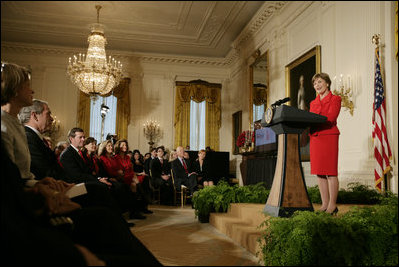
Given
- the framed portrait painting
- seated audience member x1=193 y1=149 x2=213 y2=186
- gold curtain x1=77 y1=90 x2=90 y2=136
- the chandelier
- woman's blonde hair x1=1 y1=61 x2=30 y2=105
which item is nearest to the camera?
woman's blonde hair x1=1 y1=61 x2=30 y2=105

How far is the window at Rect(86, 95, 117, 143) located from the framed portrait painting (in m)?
6.31

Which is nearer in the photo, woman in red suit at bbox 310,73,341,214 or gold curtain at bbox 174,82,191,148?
woman in red suit at bbox 310,73,341,214

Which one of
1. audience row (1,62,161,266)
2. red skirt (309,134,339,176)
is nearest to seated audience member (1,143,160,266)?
audience row (1,62,161,266)

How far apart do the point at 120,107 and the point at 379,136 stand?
347 inches

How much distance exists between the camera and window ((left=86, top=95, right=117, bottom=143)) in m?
11.6

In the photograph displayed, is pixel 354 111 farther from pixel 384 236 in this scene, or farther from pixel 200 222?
pixel 384 236

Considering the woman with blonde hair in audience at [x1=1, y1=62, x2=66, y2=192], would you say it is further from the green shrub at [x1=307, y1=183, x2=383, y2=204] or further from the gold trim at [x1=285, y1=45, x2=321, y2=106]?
the gold trim at [x1=285, y1=45, x2=321, y2=106]

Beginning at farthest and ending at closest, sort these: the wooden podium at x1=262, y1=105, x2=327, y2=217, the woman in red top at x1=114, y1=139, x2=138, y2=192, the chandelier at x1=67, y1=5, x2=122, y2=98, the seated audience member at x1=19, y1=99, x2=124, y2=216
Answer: the chandelier at x1=67, y1=5, x2=122, y2=98 → the woman in red top at x1=114, y1=139, x2=138, y2=192 → the wooden podium at x1=262, y1=105, x2=327, y2=217 → the seated audience member at x1=19, y1=99, x2=124, y2=216

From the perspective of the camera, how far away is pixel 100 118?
11.7 meters

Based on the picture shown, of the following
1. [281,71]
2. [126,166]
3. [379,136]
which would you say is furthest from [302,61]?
[126,166]

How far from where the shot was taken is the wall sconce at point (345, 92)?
18.8ft

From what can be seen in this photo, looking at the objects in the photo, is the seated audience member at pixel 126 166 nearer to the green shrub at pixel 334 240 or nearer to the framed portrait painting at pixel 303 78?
the framed portrait painting at pixel 303 78

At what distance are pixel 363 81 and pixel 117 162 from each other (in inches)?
166

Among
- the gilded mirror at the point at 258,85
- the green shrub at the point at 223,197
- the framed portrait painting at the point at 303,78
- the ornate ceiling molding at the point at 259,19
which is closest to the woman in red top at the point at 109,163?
the green shrub at the point at 223,197
